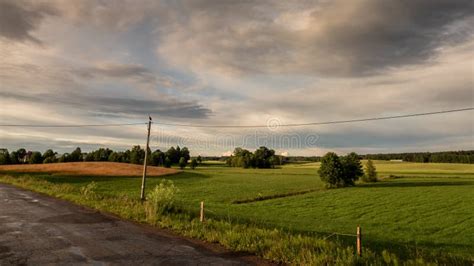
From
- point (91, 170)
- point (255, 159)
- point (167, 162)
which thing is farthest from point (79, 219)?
point (255, 159)

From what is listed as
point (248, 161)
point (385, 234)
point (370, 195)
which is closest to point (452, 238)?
point (385, 234)

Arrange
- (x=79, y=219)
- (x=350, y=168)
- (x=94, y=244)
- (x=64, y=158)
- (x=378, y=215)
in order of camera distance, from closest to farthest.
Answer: (x=94, y=244) < (x=79, y=219) < (x=378, y=215) < (x=350, y=168) < (x=64, y=158)

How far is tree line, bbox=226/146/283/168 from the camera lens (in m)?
155

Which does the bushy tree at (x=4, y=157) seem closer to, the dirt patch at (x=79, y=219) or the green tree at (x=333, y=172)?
the green tree at (x=333, y=172)

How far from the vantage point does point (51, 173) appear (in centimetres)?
7256

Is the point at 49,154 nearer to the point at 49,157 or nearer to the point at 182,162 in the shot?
the point at 49,157

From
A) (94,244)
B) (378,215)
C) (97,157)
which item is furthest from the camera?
(97,157)

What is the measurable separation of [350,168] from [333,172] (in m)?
4.43

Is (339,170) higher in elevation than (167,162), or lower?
lower

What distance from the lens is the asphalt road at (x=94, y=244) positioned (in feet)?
33.4

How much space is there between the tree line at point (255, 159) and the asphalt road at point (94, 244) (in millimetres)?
137426

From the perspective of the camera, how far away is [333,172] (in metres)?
66.2

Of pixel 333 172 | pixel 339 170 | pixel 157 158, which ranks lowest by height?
pixel 333 172

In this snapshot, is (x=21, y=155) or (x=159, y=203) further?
(x=21, y=155)
